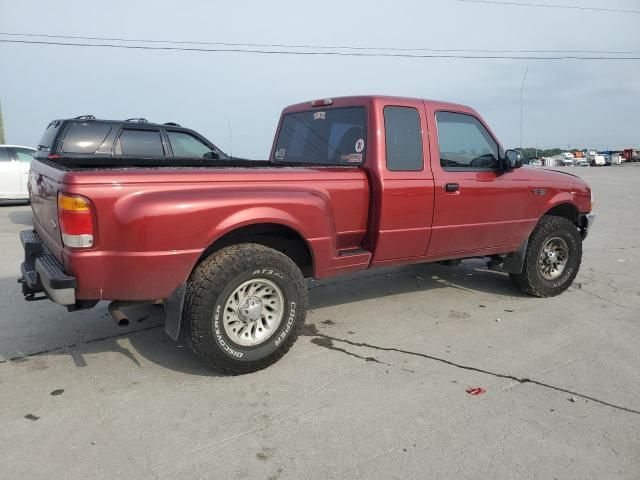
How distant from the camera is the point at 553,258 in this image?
5.62 meters

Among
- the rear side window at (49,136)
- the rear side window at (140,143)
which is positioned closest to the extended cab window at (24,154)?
the rear side window at (49,136)

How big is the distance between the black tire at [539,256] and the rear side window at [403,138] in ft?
5.82

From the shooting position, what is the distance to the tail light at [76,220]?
118 inches

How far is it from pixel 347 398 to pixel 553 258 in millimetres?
3382

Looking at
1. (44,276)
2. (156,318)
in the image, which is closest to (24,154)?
(156,318)

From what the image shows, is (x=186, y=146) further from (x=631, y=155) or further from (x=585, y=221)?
(x=631, y=155)

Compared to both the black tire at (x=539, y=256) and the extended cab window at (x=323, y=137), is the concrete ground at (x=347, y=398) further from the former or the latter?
the extended cab window at (x=323, y=137)

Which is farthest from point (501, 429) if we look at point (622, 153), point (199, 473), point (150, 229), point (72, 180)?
point (622, 153)

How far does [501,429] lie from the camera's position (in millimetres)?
2936

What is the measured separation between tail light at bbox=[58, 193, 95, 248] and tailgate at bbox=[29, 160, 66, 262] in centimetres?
14

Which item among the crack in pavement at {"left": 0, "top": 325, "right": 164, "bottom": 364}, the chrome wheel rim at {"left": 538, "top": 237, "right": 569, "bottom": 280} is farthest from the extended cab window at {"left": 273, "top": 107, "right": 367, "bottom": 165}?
the chrome wheel rim at {"left": 538, "top": 237, "right": 569, "bottom": 280}

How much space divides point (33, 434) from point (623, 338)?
4.30 metres

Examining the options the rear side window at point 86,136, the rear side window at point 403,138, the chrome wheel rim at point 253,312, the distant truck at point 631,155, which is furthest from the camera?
the distant truck at point 631,155

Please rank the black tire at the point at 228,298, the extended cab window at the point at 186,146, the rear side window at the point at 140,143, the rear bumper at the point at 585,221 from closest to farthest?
1. the black tire at the point at 228,298
2. the rear bumper at the point at 585,221
3. the rear side window at the point at 140,143
4. the extended cab window at the point at 186,146
